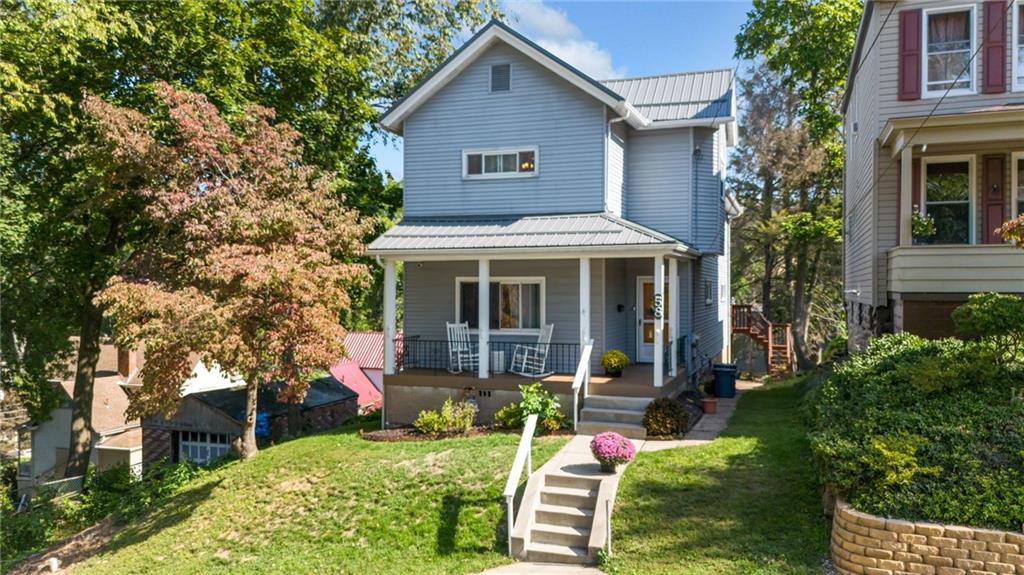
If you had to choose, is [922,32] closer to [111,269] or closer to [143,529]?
[143,529]

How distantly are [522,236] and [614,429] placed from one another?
4629 millimetres

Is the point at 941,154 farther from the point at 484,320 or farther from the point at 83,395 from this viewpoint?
the point at 83,395

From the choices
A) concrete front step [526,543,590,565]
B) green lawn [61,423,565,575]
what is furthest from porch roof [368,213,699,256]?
concrete front step [526,543,590,565]

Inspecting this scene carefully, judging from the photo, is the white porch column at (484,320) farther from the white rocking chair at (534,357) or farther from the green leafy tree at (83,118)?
the green leafy tree at (83,118)

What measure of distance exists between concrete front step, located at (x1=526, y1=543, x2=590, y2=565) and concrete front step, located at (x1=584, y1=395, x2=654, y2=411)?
15.1ft

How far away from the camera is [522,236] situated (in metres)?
13.8

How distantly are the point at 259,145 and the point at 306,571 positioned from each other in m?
8.68

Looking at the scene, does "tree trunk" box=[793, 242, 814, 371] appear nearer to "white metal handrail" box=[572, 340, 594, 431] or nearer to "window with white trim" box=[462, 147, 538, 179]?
"window with white trim" box=[462, 147, 538, 179]

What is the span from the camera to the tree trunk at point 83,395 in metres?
17.3

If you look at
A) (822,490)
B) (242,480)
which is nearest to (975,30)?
(822,490)

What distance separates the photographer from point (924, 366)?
8609 mm

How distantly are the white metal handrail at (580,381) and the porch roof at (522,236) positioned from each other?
2.13 meters

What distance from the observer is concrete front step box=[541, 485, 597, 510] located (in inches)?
354

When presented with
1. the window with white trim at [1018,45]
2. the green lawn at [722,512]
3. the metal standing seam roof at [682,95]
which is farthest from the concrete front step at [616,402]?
the window with white trim at [1018,45]
